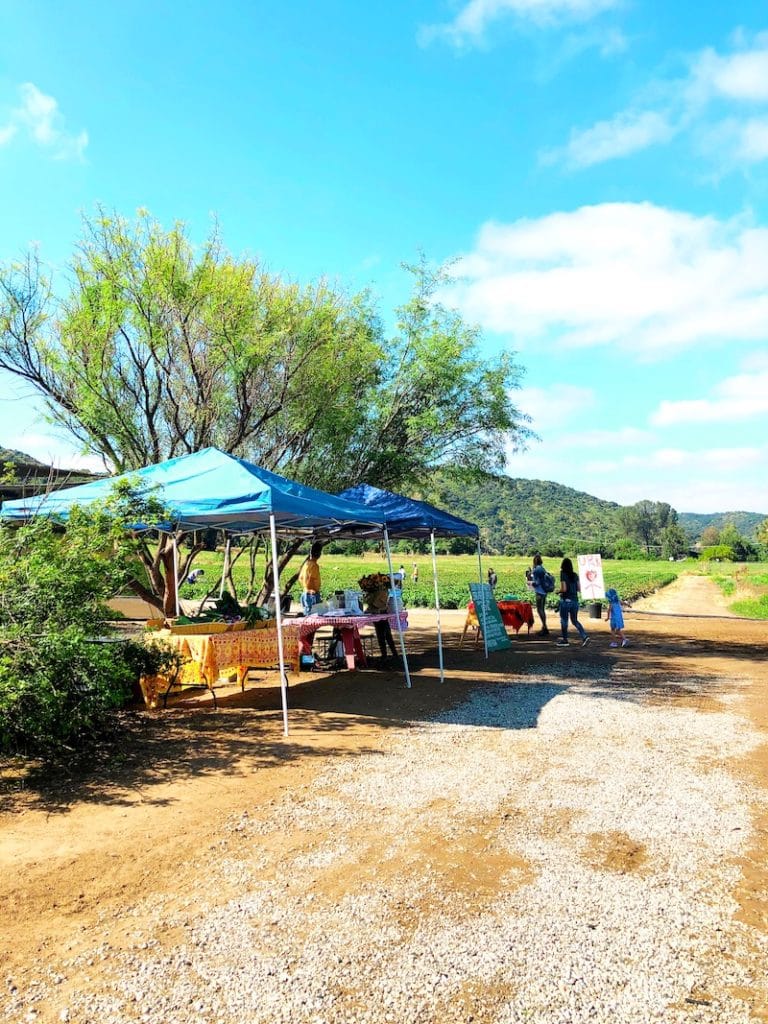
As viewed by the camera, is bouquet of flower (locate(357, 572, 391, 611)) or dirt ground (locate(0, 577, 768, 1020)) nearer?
dirt ground (locate(0, 577, 768, 1020))

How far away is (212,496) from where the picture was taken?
7574 mm

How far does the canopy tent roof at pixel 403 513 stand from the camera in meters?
10.6

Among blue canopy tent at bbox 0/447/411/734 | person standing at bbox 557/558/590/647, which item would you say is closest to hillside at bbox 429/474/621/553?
person standing at bbox 557/558/590/647

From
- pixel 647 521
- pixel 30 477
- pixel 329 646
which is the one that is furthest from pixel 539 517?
pixel 329 646

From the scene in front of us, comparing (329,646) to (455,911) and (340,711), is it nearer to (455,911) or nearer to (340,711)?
(340,711)

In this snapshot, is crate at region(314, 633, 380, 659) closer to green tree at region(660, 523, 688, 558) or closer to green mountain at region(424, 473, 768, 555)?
green mountain at region(424, 473, 768, 555)

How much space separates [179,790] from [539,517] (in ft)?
404

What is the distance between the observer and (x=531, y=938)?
3068mm

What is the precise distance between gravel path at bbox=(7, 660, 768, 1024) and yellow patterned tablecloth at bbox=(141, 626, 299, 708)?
8.30 ft

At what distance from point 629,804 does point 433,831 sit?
1.44 meters

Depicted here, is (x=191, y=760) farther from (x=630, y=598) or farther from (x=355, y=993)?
(x=630, y=598)

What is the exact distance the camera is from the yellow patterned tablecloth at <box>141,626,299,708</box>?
775 cm

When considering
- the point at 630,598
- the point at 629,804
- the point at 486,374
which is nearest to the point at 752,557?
the point at 630,598

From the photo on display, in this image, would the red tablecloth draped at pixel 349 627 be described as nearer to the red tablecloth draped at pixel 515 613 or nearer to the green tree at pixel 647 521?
the red tablecloth draped at pixel 515 613
